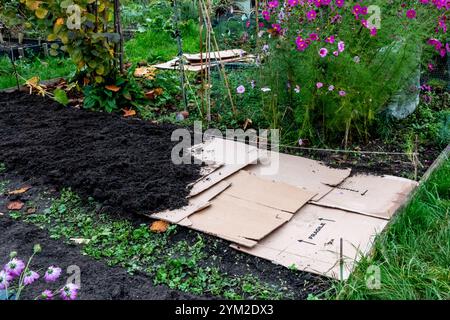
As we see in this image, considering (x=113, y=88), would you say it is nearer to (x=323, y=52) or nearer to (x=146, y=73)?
(x=146, y=73)

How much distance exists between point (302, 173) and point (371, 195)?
49cm

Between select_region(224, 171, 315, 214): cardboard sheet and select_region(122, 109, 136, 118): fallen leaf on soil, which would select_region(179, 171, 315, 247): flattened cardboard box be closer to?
select_region(224, 171, 315, 214): cardboard sheet

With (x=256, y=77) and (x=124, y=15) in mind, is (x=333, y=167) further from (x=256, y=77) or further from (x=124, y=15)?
(x=124, y=15)

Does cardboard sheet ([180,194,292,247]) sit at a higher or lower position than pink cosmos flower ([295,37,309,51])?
lower

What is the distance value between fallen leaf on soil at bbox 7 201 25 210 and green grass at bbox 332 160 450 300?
1919 mm

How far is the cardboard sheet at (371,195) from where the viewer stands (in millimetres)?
2953

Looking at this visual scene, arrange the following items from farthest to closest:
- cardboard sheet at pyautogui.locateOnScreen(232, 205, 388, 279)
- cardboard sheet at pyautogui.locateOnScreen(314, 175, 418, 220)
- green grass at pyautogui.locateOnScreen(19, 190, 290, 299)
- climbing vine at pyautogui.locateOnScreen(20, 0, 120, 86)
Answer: climbing vine at pyautogui.locateOnScreen(20, 0, 120, 86)
cardboard sheet at pyautogui.locateOnScreen(314, 175, 418, 220)
cardboard sheet at pyautogui.locateOnScreen(232, 205, 388, 279)
green grass at pyautogui.locateOnScreen(19, 190, 290, 299)

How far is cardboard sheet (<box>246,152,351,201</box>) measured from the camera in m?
3.26

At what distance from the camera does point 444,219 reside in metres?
2.82

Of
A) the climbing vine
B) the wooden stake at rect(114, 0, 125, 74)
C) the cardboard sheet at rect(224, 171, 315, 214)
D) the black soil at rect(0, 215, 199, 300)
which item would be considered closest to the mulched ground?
the black soil at rect(0, 215, 199, 300)

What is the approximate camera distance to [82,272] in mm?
2355

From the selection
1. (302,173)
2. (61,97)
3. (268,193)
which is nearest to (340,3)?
(302,173)

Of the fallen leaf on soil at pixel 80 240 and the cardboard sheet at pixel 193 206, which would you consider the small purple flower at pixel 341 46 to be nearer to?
the cardboard sheet at pixel 193 206

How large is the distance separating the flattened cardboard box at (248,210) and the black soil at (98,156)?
22cm
